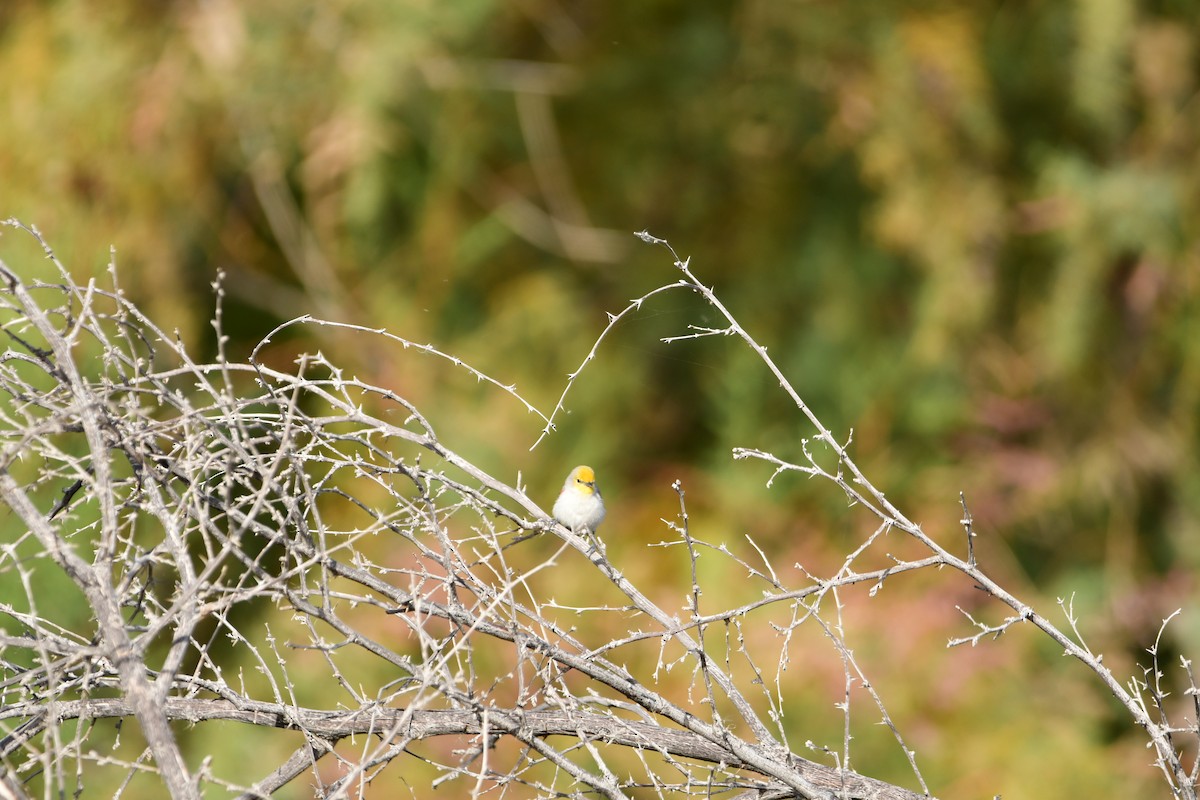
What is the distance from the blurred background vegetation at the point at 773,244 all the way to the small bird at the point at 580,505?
102 inches

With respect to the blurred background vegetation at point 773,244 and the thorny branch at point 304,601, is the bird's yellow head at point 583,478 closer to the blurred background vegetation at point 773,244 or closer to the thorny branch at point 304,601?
the thorny branch at point 304,601

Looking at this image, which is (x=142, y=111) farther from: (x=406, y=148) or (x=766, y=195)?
(x=766, y=195)

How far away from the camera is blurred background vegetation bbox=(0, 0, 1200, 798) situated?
267 inches

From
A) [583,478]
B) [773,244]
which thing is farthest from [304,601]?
[773,244]

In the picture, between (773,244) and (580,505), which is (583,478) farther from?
(773,244)

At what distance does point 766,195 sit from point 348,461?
5.54 meters

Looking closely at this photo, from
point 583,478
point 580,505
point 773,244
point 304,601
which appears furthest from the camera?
point 773,244

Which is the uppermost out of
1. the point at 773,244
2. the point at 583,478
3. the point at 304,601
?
the point at 304,601

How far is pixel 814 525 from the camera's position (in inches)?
288

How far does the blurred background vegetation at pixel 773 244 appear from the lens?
267 inches

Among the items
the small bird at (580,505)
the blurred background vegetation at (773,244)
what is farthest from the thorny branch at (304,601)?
the blurred background vegetation at (773,244)

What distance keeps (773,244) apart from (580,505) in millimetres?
3737

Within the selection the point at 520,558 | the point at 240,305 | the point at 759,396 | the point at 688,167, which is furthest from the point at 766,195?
the point at 240,305

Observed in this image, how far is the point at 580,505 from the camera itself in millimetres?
4055
